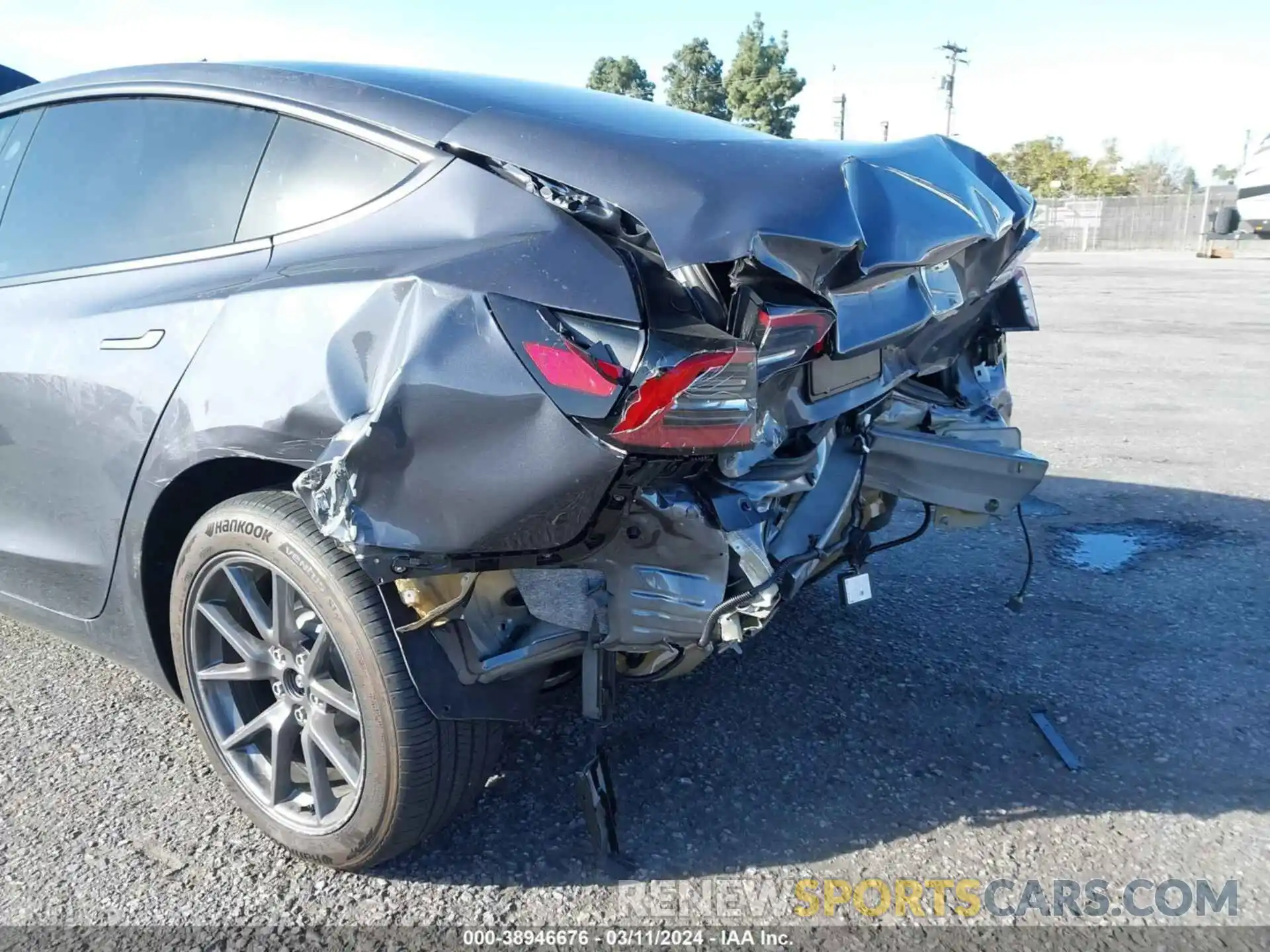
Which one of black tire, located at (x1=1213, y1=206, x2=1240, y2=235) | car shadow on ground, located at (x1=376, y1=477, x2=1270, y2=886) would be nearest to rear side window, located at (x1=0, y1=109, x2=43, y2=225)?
car shadow on ground, located at (x1=376, y1=477, x2=1270, y2=886)

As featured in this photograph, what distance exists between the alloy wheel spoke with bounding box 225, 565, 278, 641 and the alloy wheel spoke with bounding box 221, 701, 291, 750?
7.4 inches

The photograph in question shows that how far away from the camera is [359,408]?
6.72ft

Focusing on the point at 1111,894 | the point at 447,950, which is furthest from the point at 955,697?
the point at 447,950

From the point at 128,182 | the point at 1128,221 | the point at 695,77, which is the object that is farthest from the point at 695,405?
the point at 695,77

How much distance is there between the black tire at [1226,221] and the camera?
11.0 meters

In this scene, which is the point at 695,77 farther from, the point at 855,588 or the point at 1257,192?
the point at 855,588

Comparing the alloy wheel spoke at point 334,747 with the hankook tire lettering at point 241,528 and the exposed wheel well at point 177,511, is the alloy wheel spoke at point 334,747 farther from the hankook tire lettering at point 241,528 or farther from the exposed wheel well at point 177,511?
the exposed wheel well at point 177,511

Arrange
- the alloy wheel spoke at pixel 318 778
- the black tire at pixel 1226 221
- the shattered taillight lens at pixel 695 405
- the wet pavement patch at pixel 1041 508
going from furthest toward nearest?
the black tire at pixel 1226 221 < the wet pavement patch at pixel 1041 508 < the alloy wheel spoke at pixel 318 778 < the shattered taillight lens at pixel 695 405

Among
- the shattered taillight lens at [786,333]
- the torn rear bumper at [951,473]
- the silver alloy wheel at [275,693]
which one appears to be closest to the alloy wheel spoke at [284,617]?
the silver alloy wheel at [275,693]

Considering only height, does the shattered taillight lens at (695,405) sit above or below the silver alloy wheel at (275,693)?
above

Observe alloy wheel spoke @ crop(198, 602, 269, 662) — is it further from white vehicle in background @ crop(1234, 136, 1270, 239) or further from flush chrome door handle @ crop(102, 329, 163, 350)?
white vehicle in background @ crop(1234, 136, 1270, 239)

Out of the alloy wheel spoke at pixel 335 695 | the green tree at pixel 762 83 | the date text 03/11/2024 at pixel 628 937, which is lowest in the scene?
the date text 03/11/2024 at pixel 628 937

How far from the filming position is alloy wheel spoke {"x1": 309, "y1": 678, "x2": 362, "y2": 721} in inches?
90.0

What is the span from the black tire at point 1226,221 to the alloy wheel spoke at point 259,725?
1145cm
